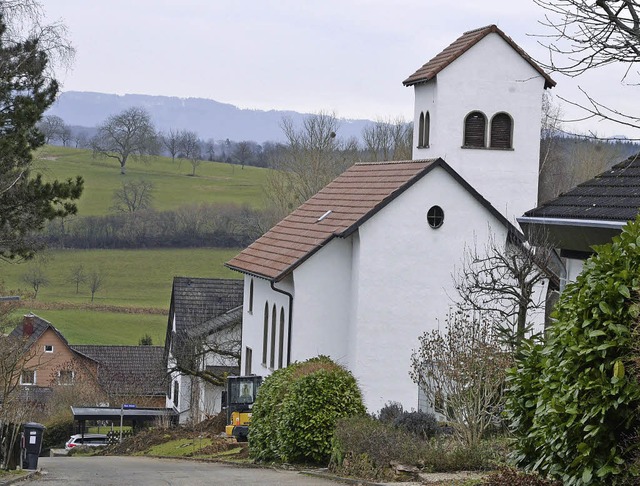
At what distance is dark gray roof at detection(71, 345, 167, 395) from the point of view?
6147cm

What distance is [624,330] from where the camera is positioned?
9555mm

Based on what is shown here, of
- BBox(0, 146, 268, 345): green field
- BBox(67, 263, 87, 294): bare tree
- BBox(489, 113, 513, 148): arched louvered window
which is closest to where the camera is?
BBox(489, 113, 513, 148): arched louvered window

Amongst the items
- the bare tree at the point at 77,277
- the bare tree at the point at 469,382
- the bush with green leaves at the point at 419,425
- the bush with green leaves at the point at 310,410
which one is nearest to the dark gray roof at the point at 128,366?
the bare tree at the point at 77,277

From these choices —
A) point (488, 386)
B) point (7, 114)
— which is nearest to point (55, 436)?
point (7, 114)

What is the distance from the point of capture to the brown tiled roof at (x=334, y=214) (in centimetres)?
3209

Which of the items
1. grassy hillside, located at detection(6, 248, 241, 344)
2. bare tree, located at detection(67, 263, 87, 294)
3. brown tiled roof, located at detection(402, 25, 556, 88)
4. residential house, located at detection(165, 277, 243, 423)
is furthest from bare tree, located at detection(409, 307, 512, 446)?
bare tree, located at detection(67, 263, 87, 294)

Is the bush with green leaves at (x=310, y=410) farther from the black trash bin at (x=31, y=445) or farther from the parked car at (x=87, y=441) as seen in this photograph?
the parked car at (x=87, y=441)

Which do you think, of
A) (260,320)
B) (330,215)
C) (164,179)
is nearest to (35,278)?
(164,179)

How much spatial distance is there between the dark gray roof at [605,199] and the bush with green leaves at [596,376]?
307 cm

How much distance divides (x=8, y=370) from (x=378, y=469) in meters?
11.7

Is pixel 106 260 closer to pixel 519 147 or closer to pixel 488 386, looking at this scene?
pixel 519 147

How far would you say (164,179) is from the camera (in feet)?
429

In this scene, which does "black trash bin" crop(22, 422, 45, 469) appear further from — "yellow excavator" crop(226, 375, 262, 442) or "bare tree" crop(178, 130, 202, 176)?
"bare tree" crop(178, 130, 202, 176)

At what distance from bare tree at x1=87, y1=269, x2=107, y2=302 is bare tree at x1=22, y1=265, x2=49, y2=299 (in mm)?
3805
